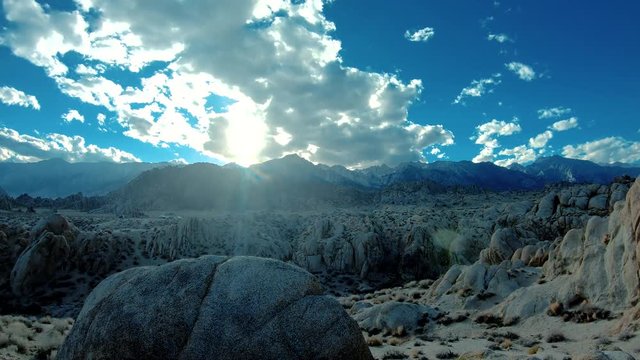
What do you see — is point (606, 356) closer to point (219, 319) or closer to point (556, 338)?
point (556, 338)

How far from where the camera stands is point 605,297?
78.1ft

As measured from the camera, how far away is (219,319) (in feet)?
43.3

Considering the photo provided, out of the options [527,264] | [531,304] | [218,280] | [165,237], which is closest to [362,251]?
[165,237]

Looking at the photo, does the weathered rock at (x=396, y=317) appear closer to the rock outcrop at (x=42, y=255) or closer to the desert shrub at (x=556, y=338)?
the desert shrub at (x=556, y=338)

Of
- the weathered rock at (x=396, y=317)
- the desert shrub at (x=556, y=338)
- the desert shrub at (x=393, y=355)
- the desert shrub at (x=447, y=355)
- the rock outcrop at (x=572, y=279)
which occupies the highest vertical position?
the rock outcrop at (x=572, y=279)

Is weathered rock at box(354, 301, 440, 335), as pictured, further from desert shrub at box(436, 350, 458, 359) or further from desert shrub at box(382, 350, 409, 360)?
desert shrub at box(436, 350, 458, 359)

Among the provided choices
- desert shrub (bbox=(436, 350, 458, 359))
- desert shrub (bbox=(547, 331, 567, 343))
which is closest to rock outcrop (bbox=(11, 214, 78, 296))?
desert shrub (bbox=(436, 350, 458, 359))

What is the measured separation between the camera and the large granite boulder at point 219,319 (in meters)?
12.9

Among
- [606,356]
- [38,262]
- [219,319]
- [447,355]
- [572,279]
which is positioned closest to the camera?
[606,356]

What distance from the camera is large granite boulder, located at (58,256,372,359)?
1289cm

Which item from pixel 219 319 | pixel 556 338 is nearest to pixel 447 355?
pixel 556 338

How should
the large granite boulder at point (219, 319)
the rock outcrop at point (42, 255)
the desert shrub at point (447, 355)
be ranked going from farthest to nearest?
the rock outcrop at point (42, 255)
the desert shrub at point (447, 355)
the large granite boulder at point (219, 319)

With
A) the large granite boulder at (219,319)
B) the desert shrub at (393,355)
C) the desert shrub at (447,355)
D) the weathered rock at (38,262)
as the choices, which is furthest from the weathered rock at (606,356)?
the weathered rock at (38,262)

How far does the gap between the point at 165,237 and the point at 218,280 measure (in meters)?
81.5
